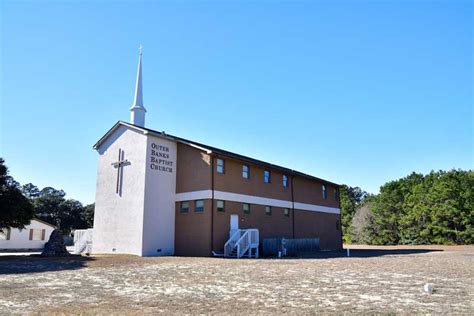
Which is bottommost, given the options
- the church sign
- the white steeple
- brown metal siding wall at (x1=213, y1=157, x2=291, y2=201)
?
brown metal siding wall at (x1=213, y1=157, x2=291, y2=201)

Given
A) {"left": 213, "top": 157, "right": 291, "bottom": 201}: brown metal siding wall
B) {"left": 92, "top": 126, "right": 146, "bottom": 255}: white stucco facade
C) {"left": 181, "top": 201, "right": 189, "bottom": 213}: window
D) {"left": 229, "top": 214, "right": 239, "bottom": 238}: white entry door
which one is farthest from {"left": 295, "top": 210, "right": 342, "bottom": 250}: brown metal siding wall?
{"left": 92, "top": 126, "right": 146, "bottom": 255}: white stucco facade

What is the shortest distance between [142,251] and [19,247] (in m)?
26.0

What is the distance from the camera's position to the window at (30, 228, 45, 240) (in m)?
44.2

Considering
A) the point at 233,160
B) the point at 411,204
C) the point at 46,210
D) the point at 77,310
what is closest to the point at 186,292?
the point at 77,310

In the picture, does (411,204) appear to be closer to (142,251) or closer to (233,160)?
(233,160)

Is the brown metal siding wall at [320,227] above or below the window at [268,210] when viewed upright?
below

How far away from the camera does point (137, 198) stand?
2523 centimetres

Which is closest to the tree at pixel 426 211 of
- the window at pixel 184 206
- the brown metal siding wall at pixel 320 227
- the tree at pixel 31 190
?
the brown metal siding wall at pixel 320 227

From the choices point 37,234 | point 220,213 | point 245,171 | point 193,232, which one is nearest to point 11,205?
point 193,232

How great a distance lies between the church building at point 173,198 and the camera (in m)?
24.9

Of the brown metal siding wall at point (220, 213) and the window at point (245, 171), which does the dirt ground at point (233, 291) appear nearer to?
the brown metal siding wall at point (220, 213)

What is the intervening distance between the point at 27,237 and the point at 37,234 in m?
1.25

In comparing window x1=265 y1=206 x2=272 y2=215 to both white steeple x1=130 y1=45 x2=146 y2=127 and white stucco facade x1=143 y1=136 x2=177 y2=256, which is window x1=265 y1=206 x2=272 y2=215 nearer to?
white stucco facade x1=143 y1=136 x2=177 y2=256

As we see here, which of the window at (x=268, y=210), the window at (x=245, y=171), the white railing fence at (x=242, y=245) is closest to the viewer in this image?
the white railing fence at (x=242, y=245)
